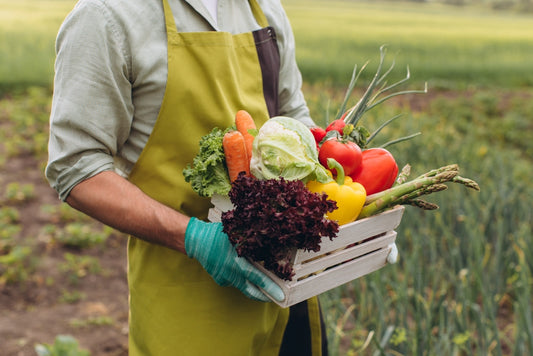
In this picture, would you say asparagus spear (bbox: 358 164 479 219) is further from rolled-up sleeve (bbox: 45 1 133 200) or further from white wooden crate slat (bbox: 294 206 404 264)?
rolled-up sleeve (bbox: 45 1 133 200)

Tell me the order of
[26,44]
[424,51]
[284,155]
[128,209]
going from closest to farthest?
1. [284,155]
2. [128,209]
3. [26,44]
4. [424,51]

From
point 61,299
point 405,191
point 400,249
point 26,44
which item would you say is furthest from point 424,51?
point 405,191

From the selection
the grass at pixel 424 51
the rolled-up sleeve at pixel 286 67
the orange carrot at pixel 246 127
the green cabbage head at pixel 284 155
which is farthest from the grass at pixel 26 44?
the green cabbage head at pixel 284 155

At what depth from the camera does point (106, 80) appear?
1.14m

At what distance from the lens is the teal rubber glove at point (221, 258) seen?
114 cm

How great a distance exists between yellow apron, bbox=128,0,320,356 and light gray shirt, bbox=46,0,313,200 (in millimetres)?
40

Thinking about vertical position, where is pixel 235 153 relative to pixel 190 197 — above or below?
above

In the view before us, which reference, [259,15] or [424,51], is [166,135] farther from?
[424,51]

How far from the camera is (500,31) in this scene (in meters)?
15.7

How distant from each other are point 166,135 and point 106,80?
0.20m

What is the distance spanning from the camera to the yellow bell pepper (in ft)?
3.73

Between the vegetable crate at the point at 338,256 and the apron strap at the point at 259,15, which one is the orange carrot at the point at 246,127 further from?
the apron strap at the point at 259,15

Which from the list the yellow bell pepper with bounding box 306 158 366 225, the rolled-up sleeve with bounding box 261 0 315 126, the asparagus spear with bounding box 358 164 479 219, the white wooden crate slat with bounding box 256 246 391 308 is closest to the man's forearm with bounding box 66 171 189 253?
the white wooden crate slat with bounding box 256 246 391 308

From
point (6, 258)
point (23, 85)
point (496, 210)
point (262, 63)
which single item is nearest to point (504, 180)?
point (496, 210)
